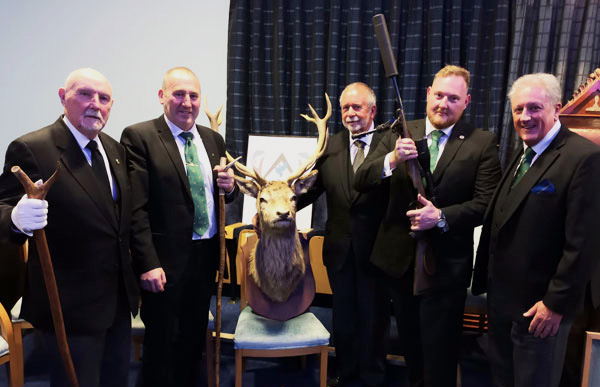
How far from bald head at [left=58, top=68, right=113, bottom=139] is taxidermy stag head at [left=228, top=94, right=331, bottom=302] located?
93 cm

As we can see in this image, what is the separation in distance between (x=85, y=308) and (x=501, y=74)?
12.1ft

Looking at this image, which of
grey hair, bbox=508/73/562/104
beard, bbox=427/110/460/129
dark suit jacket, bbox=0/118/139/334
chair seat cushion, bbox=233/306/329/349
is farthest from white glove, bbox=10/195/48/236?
grey hair, bbox=508/73/562/104

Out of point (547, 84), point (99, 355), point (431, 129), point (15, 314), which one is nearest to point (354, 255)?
A: point (431, 129)

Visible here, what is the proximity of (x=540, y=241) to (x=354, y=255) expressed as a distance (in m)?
1.01

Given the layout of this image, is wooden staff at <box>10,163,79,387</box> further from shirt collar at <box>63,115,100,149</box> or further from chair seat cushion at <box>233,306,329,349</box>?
chair seat cushion at <box>233,306,329,349</box>

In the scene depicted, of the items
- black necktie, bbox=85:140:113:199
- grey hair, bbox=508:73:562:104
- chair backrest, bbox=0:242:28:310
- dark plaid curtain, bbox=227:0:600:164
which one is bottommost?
chair backrest, bbox=0:242:28:310

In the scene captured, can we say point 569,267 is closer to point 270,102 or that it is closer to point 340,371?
point 340,371

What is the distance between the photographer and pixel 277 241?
242 cm

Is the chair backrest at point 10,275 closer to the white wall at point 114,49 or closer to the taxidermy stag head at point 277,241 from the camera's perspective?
the taxidermy stag head at point 277,241

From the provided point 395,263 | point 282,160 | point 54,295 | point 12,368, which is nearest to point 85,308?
point 54,295

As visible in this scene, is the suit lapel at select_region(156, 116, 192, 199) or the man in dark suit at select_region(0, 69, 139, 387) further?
the suit lapel at select_region(156, 116, 192, 199)

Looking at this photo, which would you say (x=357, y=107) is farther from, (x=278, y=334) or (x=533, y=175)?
(x=278, y=334)

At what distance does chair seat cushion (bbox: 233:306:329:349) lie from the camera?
229cm

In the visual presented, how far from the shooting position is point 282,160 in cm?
373
